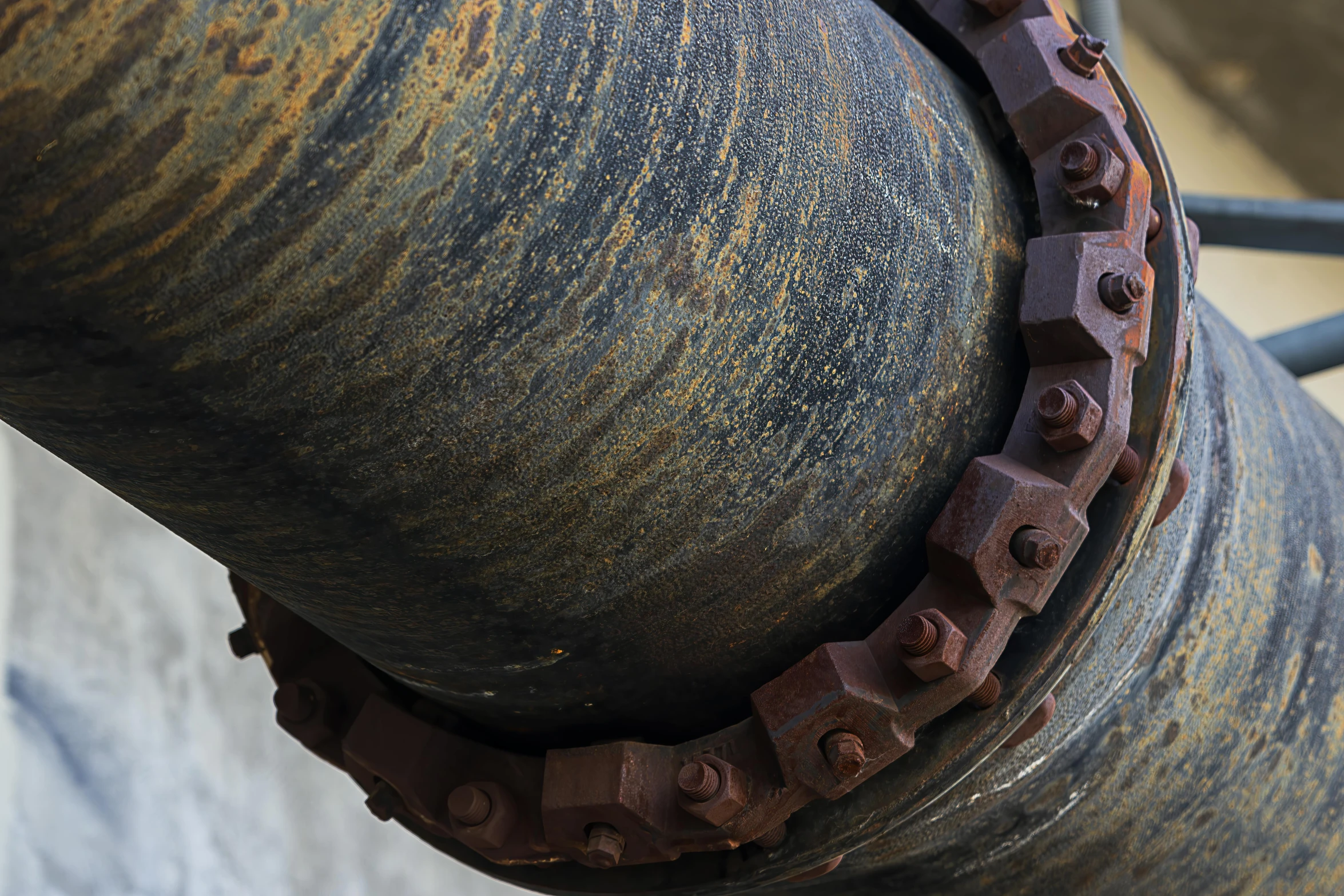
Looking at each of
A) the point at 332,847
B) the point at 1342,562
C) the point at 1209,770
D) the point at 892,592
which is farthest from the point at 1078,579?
the point at 332,847

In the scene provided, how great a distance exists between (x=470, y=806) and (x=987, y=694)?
36cm

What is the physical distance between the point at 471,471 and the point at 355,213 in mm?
154

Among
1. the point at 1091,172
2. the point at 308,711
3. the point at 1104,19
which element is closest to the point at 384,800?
the point at 308,711

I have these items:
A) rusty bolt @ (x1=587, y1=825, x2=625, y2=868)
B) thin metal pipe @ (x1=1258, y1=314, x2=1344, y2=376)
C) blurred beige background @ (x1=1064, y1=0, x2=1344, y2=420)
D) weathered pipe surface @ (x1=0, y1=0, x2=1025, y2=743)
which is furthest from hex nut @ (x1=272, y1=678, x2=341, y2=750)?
blurred beige background @ (x1=1064, y1=0, x2=1344, y2=420)

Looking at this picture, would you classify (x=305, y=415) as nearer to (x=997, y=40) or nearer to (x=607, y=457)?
(x=607, y=457)

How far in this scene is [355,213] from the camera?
0.57 metres

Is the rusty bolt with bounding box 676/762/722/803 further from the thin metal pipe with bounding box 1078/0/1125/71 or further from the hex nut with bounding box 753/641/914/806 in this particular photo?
the thin metal pipe with bounding box 1078/0/1125/71

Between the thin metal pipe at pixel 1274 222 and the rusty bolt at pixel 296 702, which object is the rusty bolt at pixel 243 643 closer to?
the rusty bolt at pixel 296 702

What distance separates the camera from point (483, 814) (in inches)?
34.4

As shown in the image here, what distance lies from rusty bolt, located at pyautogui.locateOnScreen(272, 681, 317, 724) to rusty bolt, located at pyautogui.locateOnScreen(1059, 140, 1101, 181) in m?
0.69

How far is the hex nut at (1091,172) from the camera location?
2.88 ft

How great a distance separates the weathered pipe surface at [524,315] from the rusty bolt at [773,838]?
0.25 ft

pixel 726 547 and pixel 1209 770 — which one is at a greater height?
pixel 726 547

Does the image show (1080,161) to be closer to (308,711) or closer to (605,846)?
(605,846)
